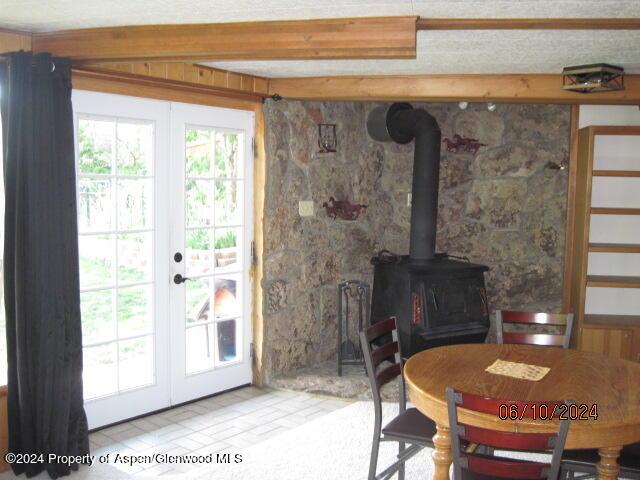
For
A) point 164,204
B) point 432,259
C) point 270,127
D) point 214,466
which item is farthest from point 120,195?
point 432,259

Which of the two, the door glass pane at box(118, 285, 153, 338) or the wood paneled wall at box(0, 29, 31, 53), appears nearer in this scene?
the wood paneled wall at box(0, 29, 31, 53)

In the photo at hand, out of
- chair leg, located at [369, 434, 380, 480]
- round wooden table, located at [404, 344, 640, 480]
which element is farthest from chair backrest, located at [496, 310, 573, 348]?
chair leg, located at [369, 434, 380, 480]

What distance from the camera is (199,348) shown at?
4.13 metres

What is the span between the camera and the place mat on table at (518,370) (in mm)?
2479

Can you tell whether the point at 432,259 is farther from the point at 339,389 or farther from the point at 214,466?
the point at 214,466

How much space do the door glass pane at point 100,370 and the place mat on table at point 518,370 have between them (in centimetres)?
220

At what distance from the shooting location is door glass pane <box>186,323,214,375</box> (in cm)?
407

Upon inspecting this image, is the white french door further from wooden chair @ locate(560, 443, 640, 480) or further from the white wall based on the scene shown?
the white wall

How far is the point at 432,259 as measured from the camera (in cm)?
469

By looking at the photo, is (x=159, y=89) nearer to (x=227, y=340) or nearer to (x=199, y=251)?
(x=199, y=251)

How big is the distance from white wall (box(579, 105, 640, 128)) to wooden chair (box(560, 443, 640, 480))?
3.03 metres

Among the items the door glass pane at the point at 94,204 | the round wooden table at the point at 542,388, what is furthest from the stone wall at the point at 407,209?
the round wooden table at the point at 542,388

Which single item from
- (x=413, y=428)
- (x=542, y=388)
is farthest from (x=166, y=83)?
(x=542, y=388)

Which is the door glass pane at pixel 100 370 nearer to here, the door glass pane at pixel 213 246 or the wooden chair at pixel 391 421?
the door glass pane at pixel 213 246
